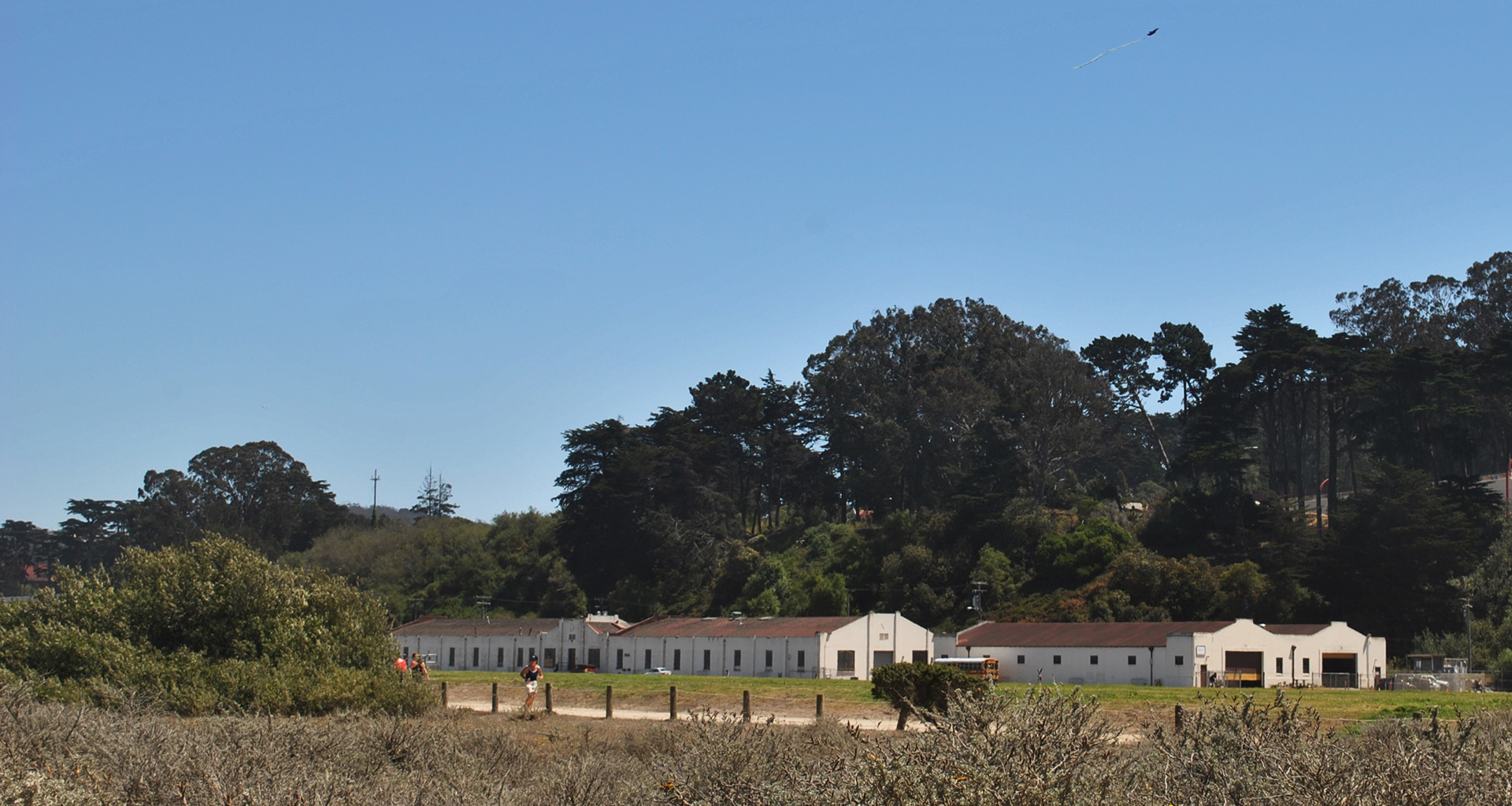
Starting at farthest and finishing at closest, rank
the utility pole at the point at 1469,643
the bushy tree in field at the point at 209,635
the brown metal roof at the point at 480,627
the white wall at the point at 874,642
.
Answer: the brown metal roof at the point at 480,627, the white wall at the point at 874,642, the utility pole at the point at 1469,643, the bushy tree in field at the point at 209,635

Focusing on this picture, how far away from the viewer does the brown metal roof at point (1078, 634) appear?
2275 inches

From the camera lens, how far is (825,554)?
9256 cm

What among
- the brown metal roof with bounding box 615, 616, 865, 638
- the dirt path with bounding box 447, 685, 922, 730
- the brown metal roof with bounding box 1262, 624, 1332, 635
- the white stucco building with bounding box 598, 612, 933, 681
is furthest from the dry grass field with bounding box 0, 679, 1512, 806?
the brown metal roof with bounding box 1262, 624, 1332, 635

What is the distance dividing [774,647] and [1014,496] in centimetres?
2688

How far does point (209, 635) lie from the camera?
26.8m

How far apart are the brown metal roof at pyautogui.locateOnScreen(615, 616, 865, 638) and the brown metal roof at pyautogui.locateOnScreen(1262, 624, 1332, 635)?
1948 cm

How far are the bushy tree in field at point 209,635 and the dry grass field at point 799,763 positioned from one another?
4650 mm

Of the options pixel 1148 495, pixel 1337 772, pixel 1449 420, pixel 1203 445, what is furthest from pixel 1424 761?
pixel 1148 495

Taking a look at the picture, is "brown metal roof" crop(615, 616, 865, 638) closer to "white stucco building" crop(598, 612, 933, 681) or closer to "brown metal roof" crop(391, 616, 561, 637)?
"white stucco building" crop(598, 612, 933, 681)

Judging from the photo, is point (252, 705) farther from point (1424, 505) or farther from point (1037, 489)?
point (1037, 489)

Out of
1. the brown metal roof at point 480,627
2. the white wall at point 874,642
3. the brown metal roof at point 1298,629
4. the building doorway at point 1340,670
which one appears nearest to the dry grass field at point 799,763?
the white wall at point 874,642

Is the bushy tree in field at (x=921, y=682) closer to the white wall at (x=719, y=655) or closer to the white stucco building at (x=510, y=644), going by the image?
the white wall at (x=719, y=655)

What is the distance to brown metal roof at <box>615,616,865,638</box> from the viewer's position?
65.4 m

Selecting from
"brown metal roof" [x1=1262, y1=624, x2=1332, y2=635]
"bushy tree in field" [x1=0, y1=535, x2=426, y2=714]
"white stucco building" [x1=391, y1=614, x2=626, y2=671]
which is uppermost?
"bushy tree in field" [x1=0, y1=535, x2=426, y2=714]
